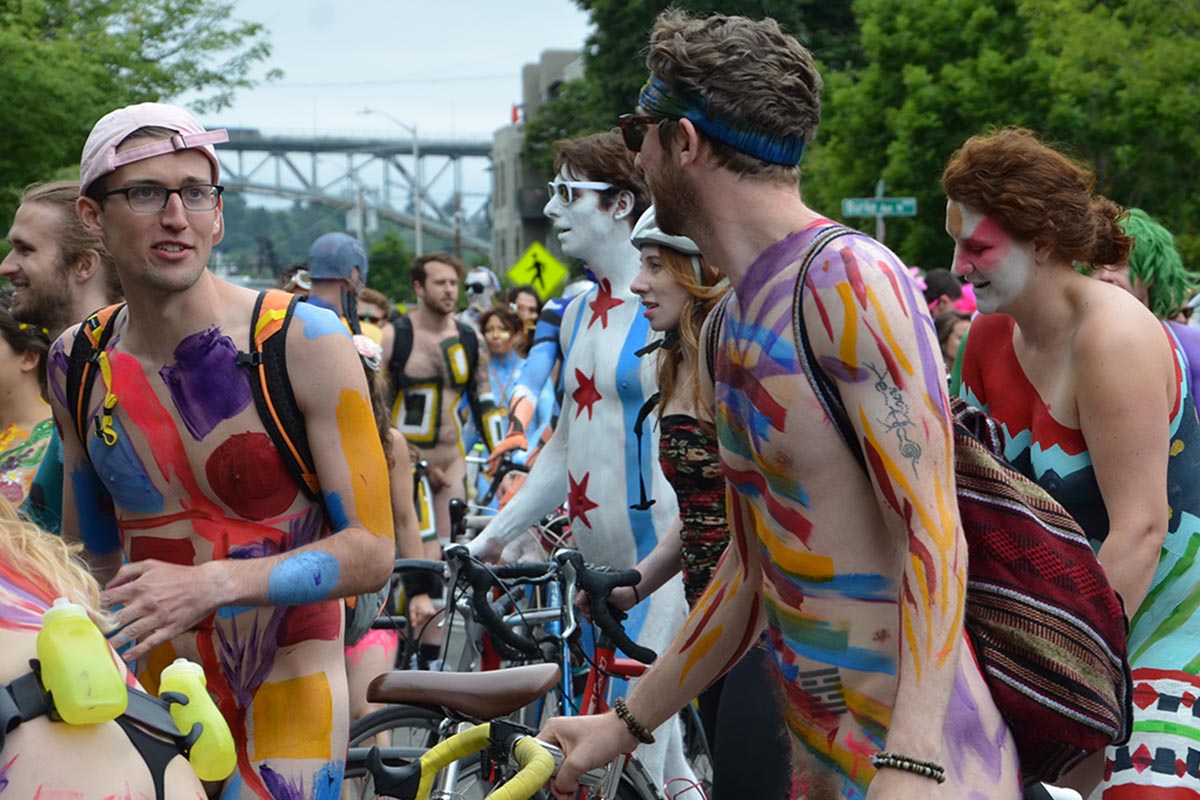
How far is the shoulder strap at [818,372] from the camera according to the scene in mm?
2617

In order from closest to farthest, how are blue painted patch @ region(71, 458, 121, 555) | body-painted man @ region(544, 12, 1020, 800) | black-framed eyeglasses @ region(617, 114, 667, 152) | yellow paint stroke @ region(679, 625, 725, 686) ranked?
body-painted man @ region(544, 12, 1020, 800) → black-framed eyeglasses @ region(617, 114, 667, 152) → yellow paint stroke @ region(679, 625, 725, 686) → blue painted patch @ region(71, 458, 121, 555)

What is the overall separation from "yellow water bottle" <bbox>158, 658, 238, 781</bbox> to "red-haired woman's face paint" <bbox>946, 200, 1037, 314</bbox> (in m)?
2.45

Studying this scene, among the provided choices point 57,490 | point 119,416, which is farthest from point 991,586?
point 57,490

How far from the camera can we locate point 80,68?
1798cm

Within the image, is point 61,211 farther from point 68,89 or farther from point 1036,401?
point 68,89

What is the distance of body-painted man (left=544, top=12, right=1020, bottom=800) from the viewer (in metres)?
2.48

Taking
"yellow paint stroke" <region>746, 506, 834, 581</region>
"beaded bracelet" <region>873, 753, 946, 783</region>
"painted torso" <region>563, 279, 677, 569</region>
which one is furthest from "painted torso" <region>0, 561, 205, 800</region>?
"painted torso" <region>563, 279, 677, 569</region>

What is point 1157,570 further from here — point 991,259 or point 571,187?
point 571,187

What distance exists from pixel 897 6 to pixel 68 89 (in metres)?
19.9

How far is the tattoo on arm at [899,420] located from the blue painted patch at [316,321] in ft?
4.99

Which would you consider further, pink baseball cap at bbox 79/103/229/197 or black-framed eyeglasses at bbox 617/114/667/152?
pink baseball cap at bbox 79/103/229/197

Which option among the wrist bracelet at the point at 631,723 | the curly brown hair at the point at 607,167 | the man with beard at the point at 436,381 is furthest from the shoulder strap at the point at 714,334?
the man with beard at the point at 436,381

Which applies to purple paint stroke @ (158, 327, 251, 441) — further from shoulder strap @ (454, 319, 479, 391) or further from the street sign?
the street sign

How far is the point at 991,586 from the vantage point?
8.64 feet
